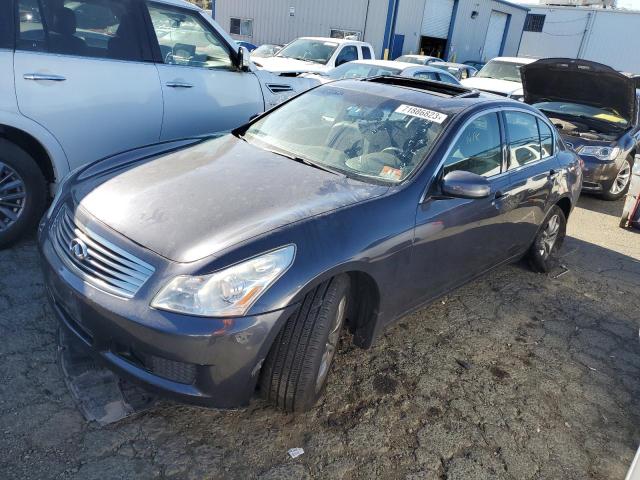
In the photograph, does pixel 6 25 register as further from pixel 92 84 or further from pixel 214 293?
pixel 214 293

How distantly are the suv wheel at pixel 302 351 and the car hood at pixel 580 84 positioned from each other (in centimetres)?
591

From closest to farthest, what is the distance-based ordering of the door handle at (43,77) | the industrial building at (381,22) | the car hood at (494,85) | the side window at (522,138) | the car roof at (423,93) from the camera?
the car roof at (423,93)
the door handle at (43,77)
the side window at (522,138)
the car hood at (494,85)
the industrial building at (381,22)

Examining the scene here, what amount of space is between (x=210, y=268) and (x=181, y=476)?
930mm

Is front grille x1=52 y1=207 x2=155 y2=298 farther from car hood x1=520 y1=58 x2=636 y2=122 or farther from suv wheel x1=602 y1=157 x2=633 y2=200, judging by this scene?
suv wheel x1=602 y1=157 x2=633 y2=200

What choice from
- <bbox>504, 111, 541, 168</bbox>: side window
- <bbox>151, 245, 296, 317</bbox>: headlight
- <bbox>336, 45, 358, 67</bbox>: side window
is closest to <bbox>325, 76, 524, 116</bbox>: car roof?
<bbox>504, 111, 541, 168</bbox>: side window

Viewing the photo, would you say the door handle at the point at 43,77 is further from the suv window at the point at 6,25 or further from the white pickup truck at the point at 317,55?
the white pickup truck at the point at 317,55

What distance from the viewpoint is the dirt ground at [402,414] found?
2311mm

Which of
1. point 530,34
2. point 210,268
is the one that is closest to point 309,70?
point 210,268

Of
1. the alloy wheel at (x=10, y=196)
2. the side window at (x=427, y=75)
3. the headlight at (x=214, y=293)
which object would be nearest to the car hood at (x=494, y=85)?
the side window at (x=427, y=75)

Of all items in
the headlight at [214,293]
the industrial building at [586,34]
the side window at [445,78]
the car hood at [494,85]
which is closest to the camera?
the headlight at [214,293]

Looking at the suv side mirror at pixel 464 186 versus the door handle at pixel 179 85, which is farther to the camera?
the door handle at pixel 179 85

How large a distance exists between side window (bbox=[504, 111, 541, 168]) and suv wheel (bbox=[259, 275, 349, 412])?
6.61 ft

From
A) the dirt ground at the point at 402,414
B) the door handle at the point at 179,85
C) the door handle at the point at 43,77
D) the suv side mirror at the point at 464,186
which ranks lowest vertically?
the dirt ground at the point at 402,414

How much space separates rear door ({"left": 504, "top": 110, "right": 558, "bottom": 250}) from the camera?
12.3 ft
